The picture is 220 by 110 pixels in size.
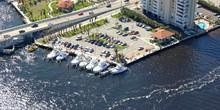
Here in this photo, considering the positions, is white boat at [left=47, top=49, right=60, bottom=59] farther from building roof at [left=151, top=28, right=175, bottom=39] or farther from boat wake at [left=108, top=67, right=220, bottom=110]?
building roof at [left=151, top=28, right=175, bottom=39]

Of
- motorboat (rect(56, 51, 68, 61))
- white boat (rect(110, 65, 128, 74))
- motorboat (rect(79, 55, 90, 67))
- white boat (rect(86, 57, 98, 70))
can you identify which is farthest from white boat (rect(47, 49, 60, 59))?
white boat (rect(110, 65, 128, 74))

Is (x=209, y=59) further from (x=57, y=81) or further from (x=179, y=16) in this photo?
(x=57, y=81)

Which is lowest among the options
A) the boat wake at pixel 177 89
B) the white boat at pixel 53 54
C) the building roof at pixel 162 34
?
the boat wake at pixel 177 89

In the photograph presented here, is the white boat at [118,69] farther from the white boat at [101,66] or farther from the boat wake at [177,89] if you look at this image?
the boat wake at [177,89]

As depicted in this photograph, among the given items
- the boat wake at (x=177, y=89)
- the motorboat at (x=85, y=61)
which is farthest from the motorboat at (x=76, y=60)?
the boat wake at (x=177, y=89)

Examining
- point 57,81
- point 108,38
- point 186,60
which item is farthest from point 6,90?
point 186,60

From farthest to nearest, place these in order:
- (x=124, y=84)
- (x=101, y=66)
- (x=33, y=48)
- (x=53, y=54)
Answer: (x=33, y=48)
(x=53, y=54)
(x=101, y=66)
(x=124, y=84)

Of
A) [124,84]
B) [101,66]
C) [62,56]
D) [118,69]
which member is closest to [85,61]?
[101,66]

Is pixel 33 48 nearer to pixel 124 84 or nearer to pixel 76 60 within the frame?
pixel 76 60

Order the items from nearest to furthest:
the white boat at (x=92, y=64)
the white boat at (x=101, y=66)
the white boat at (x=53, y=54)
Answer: the white boat at (x=101, y=66), the white boat at (x=92, y=64), the white boat at (x=53, y=54)
